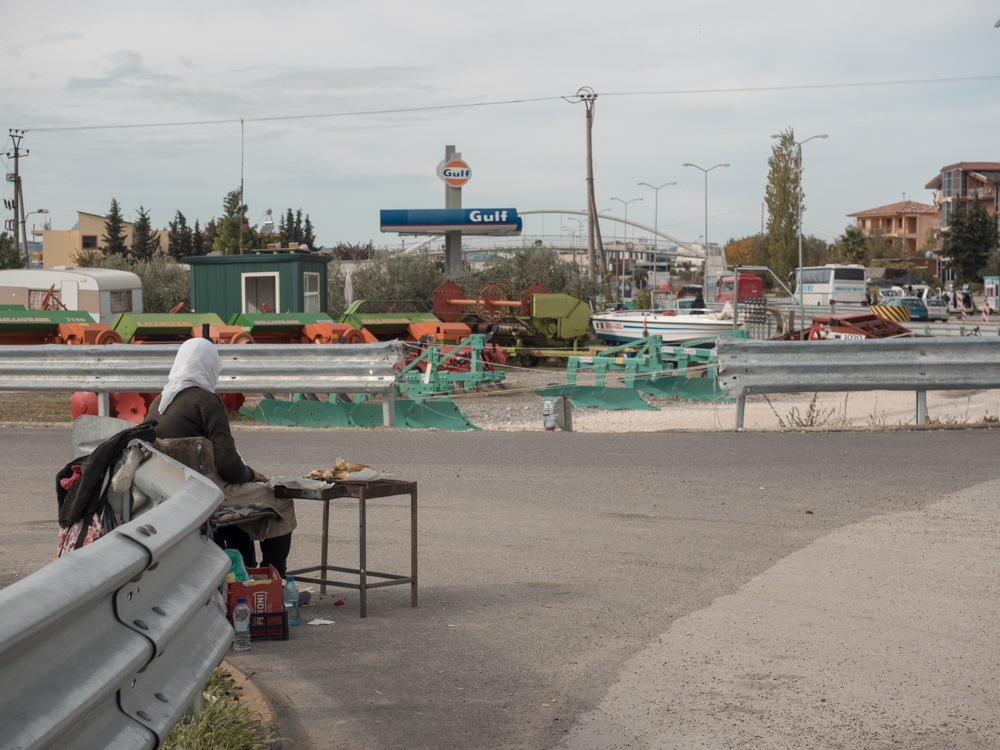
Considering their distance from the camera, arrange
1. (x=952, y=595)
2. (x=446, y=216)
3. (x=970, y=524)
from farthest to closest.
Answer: (x=446, y=216) → (x=970, y=524) → (x=952, y=595)

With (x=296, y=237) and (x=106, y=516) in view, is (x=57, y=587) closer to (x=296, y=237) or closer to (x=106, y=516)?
(x=106, y=516)

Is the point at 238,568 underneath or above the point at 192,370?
underneath

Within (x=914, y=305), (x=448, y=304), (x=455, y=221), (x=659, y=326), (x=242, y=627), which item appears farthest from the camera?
(x=914, y=305)

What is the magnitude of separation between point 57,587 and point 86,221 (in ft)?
349

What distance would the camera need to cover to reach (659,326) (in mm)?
31156

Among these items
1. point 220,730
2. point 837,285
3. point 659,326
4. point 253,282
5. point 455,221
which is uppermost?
point 455,221

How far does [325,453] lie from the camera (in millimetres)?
10617

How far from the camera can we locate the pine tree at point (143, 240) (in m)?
90.5

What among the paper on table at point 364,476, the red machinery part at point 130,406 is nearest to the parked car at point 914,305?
the red machinery part at point 130,406

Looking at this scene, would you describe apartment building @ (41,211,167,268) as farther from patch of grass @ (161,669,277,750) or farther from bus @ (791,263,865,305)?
Answer: patch of grass @ (161,669,277,750)

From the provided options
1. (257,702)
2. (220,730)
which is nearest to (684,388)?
(257,702)

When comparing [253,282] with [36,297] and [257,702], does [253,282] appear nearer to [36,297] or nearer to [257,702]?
[36,297]

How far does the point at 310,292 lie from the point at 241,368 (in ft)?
54.5


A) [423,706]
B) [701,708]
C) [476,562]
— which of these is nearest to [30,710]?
[423,706]
